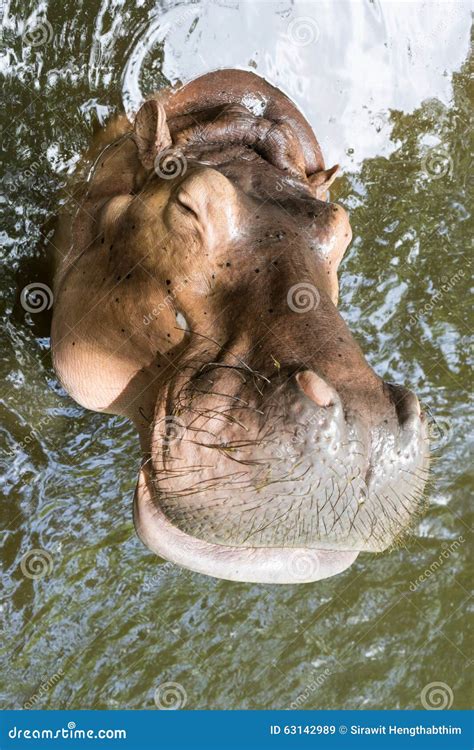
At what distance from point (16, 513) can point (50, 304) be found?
1536mm

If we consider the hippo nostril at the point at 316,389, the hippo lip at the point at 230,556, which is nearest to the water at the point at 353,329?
the hippo lip at the point at 230,556

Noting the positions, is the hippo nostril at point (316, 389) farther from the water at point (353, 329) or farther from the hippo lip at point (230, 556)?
the water at point (353, 329)

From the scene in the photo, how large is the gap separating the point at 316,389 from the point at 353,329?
3.85 metres

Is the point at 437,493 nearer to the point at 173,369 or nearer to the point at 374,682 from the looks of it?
the point at 374,682

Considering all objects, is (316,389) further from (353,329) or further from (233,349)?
(353,329)

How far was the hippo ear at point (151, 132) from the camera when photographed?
3.24 meters

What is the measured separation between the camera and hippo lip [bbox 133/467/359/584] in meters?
2.90

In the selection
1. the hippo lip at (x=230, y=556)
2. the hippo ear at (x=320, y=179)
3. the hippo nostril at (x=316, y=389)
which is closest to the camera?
the hippo nostril at (x=316, y=389)

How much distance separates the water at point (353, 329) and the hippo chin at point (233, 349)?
2.74 feet

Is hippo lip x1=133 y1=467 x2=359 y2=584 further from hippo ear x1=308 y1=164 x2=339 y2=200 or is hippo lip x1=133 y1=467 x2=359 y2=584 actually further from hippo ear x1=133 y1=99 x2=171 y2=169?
hippo ear x1=308 y1=164 x2=339 y2=200

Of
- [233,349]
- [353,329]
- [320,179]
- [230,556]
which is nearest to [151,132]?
[320,179]

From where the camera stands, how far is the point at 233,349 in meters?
2.61

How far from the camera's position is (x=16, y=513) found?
5336mm

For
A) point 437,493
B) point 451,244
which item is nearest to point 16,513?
point 437,493
